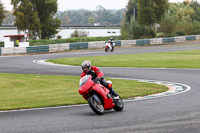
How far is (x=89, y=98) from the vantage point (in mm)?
10102

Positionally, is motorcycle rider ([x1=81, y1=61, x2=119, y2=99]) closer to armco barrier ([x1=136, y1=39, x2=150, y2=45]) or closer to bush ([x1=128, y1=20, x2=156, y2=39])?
armco barrier ([x1=136, y1=39, x2=150, y2=45])

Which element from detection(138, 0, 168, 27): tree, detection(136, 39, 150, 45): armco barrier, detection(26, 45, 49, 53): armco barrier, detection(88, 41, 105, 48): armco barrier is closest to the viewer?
detection(26, 45, 49, 53): armco barrier

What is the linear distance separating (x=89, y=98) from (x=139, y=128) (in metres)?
2.39

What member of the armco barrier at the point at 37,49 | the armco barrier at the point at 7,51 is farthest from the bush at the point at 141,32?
the armco barrier at the point at 7,51

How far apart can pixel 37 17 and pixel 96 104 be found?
2146 inches

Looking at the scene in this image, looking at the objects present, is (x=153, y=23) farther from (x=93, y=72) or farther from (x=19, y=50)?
(x=93, y=72)

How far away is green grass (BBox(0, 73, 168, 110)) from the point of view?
12484 millimetres

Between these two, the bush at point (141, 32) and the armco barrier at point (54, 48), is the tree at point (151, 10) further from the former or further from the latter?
the armco barrier at point (54, 48)

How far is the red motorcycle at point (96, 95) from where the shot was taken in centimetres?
1005

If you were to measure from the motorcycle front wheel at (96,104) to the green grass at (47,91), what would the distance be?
233cm

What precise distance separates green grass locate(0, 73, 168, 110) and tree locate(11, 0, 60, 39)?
43.3m

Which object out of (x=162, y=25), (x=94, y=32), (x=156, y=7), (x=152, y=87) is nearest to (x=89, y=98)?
(x=152, y=87)

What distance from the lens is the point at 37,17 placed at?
6303 cm

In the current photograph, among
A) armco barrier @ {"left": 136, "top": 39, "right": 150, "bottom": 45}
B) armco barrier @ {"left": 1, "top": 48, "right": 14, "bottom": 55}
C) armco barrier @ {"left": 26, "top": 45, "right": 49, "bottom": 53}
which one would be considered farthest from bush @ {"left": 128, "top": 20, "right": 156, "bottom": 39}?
armco barrier @ {"left": 1, "top": 48, "right": 14, "bottom": 55}
